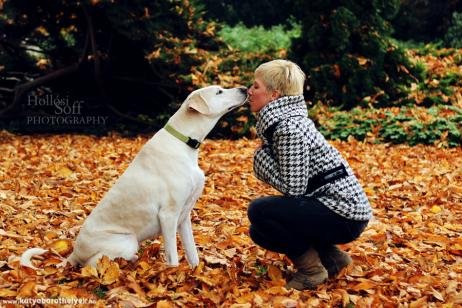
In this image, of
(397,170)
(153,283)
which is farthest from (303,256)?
(397,170)

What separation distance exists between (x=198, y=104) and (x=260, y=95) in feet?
1.38

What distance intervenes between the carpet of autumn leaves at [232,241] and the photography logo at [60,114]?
273cm

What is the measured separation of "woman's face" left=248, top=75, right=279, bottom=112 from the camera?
11.4 feet

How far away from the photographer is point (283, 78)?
3.41 meters

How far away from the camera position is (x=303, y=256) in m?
3.46

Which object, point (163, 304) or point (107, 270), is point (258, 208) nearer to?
point (163, 304)

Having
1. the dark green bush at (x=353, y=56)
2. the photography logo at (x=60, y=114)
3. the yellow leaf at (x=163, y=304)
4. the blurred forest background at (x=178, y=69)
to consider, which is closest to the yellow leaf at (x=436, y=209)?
the yellow leaf at (x=163, y=304)

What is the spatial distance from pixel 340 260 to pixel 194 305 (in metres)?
1.04

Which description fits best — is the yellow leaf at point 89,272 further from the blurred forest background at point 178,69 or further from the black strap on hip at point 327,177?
the blurred forest background at point 178,69

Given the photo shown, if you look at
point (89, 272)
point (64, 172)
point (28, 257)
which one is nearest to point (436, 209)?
point (89, 272)

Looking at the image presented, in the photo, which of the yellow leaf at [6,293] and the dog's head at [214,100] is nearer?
the yellow leaf at [6,293]

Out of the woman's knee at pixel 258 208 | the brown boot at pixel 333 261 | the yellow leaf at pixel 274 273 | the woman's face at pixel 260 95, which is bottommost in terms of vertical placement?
the yellow leaf at pixel 274 273

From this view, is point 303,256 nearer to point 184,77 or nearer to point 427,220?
point 427,220

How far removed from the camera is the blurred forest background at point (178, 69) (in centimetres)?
981
